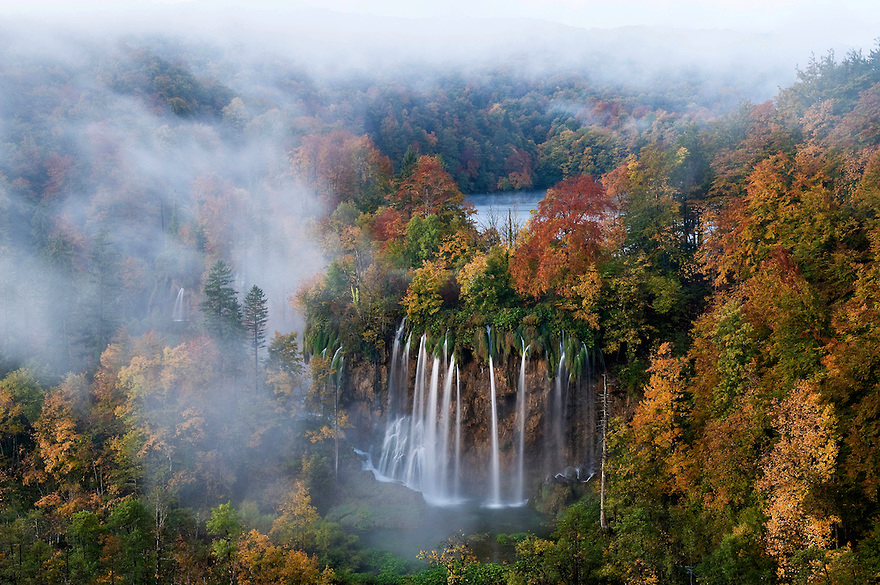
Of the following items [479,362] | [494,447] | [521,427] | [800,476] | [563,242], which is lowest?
[494,447]

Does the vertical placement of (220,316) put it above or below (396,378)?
above

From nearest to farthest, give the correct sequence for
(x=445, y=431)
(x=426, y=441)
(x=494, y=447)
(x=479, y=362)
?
Result: (x=494, y=447) → (x=479, y=362) → (x=445, y=431) → (x=426, y=441)

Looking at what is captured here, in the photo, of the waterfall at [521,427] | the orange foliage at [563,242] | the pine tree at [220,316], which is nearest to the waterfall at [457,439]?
the waterfall at [521,427]

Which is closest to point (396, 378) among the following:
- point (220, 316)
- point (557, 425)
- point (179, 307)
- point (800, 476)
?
point (557, 425)

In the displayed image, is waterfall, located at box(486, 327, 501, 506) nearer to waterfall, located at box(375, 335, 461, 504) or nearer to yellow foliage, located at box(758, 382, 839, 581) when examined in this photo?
waterfall, located at box(375, 335, 461, 504)

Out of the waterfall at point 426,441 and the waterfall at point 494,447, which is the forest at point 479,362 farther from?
the waterfall at point 426,441

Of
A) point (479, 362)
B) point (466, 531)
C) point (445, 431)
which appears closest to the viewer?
point (466, 531)

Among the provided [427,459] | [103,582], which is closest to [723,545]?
[427,459]

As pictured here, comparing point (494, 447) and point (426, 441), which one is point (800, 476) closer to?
point (494, 447)
